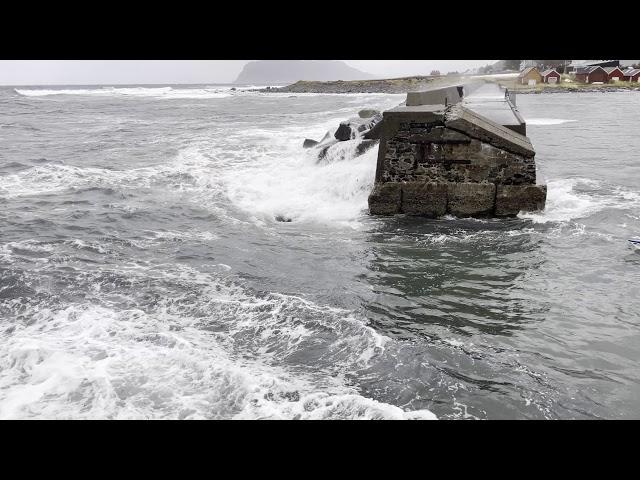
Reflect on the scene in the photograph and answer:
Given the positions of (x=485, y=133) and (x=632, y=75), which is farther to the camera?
(x=632, y=75)

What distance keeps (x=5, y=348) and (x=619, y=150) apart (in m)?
21.7

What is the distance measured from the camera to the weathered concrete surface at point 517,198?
11.2 metres

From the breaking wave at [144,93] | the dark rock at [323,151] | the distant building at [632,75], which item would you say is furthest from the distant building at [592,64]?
the dark rock at [323,151]

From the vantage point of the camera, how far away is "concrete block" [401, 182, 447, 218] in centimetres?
1151

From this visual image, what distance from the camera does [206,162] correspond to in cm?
1925

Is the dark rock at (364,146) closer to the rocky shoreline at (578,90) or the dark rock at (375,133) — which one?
the dark rock at (375,133)

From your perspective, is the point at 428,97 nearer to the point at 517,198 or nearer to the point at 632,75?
the point at 517,198

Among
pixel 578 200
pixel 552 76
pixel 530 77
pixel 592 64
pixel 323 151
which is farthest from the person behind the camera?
pixel 530 77

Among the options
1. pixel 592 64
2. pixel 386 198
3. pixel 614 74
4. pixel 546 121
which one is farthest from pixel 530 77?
pixel 386 198

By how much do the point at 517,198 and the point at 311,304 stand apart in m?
6.10

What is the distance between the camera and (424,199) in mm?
11602

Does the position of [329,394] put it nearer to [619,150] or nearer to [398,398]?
[398,398]

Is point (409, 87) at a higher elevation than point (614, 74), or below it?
below
